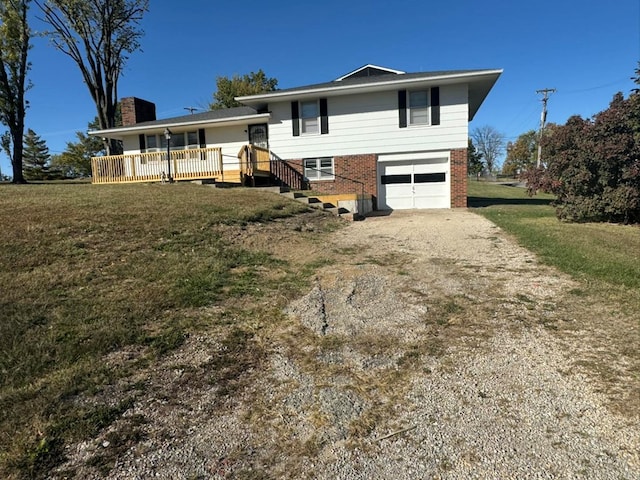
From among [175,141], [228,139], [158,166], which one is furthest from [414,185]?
[175,141]

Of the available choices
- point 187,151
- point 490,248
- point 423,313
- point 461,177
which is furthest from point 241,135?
point 423,313

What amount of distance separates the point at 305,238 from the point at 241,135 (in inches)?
435

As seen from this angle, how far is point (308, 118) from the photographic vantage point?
17.0 metres

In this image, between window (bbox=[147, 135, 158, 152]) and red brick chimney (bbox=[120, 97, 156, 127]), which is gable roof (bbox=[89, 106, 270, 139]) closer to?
window (bbox=[147, 135, 158, 152])

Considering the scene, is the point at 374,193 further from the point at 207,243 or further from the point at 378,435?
the point at 378,435

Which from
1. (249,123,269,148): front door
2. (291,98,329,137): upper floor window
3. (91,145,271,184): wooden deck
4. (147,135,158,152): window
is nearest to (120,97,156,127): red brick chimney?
(147,135,158,152): window

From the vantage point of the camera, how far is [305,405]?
116 inches

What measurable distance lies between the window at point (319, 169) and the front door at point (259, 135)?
8.04ft

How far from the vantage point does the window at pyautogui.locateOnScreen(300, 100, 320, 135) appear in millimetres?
16938

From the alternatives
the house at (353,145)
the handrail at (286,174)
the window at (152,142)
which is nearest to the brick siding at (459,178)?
the house at (353,145)

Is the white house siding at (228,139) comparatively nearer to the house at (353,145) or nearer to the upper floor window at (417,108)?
the house at (353,145)

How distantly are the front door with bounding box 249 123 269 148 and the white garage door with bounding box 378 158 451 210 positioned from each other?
18.2 feet

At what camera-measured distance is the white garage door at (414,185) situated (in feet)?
52.3

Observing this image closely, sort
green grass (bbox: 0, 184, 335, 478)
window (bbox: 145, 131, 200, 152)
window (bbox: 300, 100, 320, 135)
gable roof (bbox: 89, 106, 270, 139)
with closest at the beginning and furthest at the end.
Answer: green grass (bbox: 0, 184, 335, 478), window (bbox: 300, 100, 320, 135), gable roof (bbox: 89, 106, 270, 139), window (bbox: 145, 131, 200, 152)
